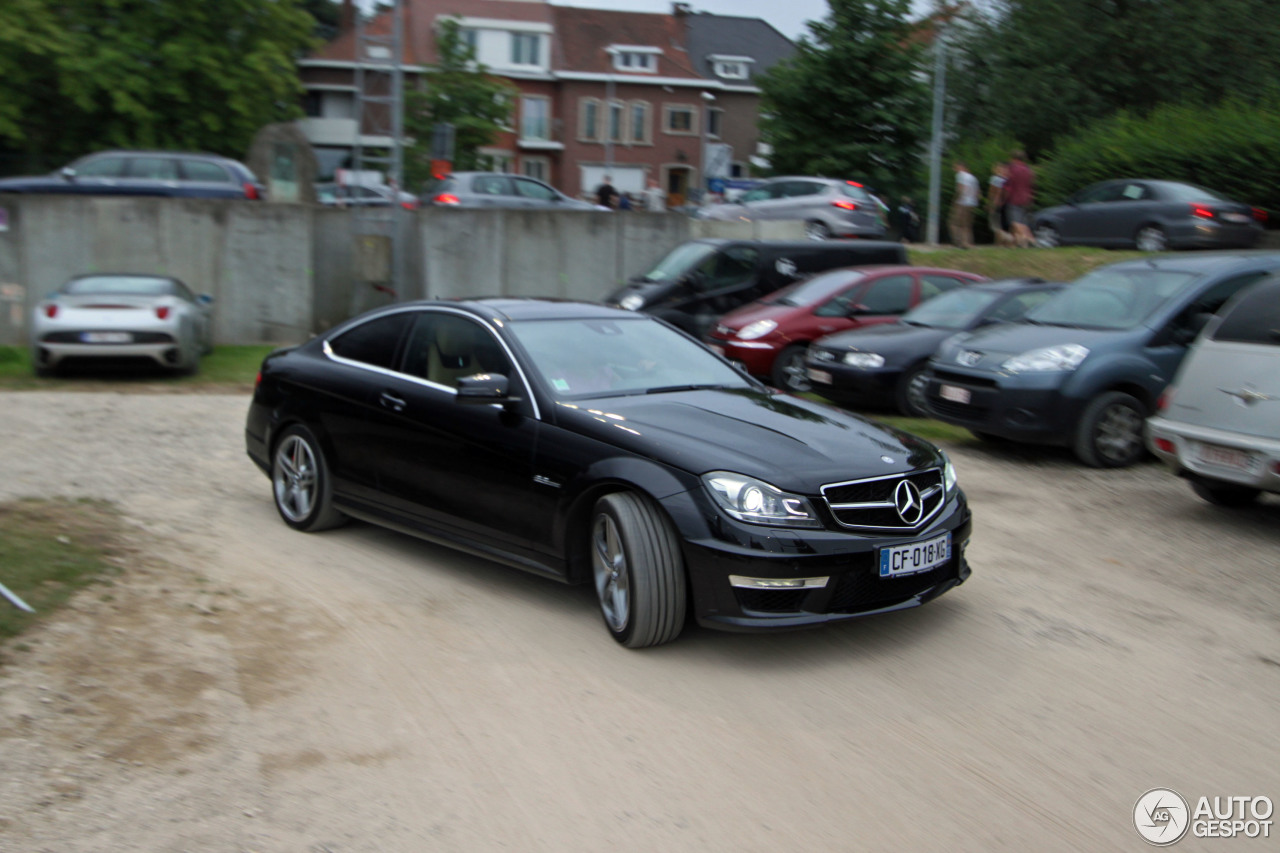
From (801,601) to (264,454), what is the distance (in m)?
4.27

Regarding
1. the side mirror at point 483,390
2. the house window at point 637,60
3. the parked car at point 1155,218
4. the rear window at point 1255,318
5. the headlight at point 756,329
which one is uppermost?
the house window at point 637,60

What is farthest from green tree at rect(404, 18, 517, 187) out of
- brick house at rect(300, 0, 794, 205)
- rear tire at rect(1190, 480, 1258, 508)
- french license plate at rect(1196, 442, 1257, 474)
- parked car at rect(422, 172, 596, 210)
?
french license plate at rect(1196, 442, 1257, 474)

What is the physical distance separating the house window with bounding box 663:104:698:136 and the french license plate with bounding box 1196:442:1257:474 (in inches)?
2212

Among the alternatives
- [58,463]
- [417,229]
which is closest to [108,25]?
[417,229]

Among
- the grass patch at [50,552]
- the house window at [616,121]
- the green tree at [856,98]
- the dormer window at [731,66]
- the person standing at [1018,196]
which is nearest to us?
the grass patch at [50,552]

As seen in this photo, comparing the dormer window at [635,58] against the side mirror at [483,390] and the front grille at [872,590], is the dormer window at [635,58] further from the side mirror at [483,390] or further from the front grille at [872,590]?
the front grille at [872,590]

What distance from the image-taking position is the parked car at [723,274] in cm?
1623

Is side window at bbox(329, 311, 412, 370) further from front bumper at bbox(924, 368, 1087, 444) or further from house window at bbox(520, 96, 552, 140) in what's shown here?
house window at bbox(520, 96, 552, 140)

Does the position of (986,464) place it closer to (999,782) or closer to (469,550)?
(469,550)

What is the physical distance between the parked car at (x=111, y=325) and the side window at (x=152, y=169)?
6391mm

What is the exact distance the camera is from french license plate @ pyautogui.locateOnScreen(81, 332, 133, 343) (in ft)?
48.9

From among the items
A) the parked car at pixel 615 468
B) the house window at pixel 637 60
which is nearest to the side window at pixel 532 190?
the parked car at pixel 615 468

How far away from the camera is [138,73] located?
121 ft

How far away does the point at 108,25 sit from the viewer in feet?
121
